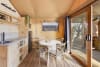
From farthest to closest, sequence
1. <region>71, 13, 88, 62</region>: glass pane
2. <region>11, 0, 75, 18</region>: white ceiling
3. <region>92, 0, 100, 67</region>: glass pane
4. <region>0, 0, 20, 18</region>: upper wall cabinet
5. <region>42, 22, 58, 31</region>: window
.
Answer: <region>42, 22, 58, 31</region>: window, <region>11, 0, 75, 18</region>: white ceiling, <region>71, 13, 88, 62</region>: glass pane, <region>0, 0, 20, 18</region>: upper wall cabinet, <region>92, 0, 100, 67</region>: glass pane

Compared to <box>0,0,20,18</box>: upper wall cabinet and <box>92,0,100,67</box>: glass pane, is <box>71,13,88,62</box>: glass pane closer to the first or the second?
<box>92,0,100,67</box>: glass pane

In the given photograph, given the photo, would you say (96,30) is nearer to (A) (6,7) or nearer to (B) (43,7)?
(A) (6,7)

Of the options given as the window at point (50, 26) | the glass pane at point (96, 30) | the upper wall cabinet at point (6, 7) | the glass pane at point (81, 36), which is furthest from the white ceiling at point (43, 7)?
the glass pane at point (96, 30)

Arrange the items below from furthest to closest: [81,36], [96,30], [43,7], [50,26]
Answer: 1. [50,26]
2. [43,7]
3. [81,36]
4. [96,30]

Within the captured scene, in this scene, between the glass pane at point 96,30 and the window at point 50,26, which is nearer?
the glass pane at point 96,30

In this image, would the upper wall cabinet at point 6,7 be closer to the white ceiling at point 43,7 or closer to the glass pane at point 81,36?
the white ceiling at point 43,7

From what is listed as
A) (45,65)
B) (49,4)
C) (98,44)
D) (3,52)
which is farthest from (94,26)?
(49,4)

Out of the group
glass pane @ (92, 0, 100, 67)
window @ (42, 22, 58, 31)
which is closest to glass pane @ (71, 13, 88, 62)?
glass pane @ (92, 0, 100, 67)

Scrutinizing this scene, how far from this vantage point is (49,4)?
7.41 meters

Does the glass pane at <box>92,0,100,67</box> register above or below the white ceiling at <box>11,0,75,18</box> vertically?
below

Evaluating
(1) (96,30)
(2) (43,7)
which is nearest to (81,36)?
(1) (96,30)

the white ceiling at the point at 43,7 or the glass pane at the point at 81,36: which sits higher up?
the white ceiling at the point at 43,7

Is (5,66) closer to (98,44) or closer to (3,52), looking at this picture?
(3,52)

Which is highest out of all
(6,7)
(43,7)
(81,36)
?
(43,7)
